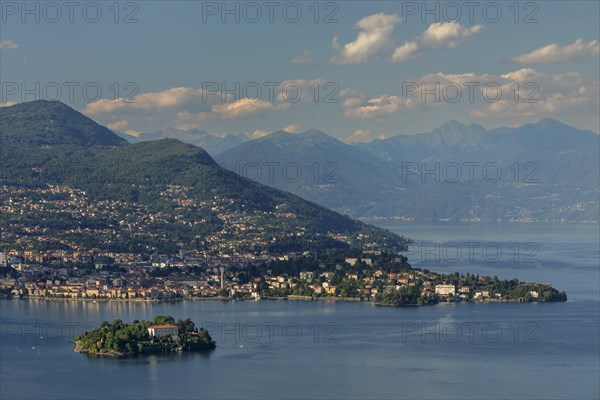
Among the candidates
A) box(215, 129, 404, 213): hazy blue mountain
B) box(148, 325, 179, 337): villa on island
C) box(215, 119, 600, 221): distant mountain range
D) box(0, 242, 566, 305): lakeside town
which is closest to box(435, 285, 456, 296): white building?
box(0, 242, 566, 305): lakeside town

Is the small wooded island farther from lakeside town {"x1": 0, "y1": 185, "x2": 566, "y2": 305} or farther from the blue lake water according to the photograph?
lakeside town {"x1": 0, "y1": 185, "x2": 566, "y2": 305}

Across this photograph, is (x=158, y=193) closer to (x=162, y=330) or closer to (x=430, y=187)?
(x=162, y=330)

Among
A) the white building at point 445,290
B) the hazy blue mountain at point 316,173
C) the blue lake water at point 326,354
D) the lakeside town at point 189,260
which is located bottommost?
the blue lake water at point 326,354

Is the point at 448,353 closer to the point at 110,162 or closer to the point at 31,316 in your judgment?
the point at 31,316

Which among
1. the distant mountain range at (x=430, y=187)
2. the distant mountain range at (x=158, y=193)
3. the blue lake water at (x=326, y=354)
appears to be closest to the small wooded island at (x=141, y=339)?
the blue lake water at (x=326, y=354)

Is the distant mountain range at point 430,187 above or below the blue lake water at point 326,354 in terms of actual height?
above

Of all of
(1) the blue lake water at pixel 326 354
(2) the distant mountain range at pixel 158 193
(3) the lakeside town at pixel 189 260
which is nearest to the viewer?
(1) the blue lake water at pixel 326 354

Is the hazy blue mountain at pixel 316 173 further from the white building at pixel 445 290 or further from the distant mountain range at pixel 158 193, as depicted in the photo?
the white building at pixel 445 290
